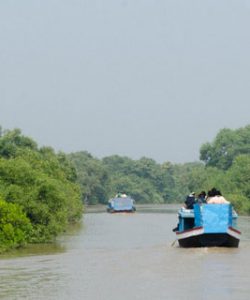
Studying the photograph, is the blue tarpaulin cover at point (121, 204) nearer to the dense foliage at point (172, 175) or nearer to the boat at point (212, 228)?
the dense foliage at point (172, 175)

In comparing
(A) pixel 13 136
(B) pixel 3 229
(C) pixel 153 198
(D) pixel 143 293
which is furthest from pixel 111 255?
(C) pixel 153 198

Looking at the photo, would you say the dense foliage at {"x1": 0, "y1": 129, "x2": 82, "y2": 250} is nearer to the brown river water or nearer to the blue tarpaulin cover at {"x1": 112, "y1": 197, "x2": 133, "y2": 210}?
the brown river water

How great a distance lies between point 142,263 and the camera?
23172 millimetres

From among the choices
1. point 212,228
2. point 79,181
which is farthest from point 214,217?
point 79,181

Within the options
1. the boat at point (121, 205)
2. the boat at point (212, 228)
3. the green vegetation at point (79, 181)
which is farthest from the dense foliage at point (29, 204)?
the boat at point (121, 205)

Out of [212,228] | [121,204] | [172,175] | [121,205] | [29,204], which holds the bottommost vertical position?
[212,228]

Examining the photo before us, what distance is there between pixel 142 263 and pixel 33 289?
4.96 meters

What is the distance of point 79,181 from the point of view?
111 meters

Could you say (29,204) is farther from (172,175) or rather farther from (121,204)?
(172,175)

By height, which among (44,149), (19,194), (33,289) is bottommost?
(33,289)

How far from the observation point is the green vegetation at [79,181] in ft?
113

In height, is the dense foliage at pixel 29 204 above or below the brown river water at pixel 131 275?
above

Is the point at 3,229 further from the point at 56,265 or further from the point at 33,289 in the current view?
the point at 33,289

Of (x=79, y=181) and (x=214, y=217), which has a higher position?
(x=79, y=181)
